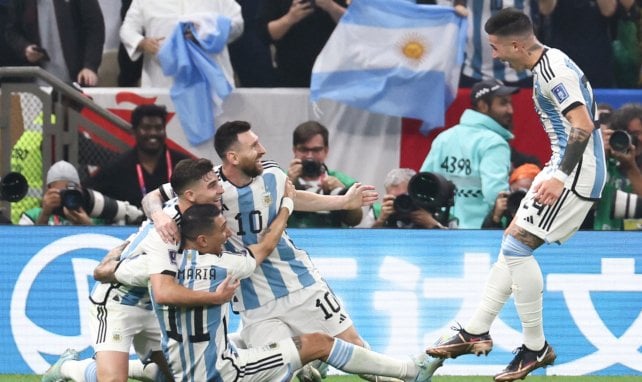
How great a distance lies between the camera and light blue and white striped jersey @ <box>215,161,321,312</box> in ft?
31.6

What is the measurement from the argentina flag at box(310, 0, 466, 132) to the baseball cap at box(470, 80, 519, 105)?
810 mm

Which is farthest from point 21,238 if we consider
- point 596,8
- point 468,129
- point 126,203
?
point 596,8

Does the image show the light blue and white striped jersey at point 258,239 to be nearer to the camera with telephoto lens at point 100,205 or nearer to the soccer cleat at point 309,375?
the soccer cleat at point 309,375

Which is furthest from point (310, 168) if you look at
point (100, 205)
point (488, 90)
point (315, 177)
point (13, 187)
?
point (13, 187)

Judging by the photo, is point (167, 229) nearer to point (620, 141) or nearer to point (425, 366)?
point (425, 366)

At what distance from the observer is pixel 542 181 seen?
362 inches

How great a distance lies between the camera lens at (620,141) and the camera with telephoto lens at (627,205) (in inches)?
12.8

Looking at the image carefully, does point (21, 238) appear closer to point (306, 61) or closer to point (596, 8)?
point (306, 61)

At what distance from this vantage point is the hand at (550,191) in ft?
29.9

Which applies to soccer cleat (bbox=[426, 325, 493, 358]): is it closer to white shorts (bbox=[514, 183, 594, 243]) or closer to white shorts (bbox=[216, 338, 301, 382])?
white shorts (bbox=[514, 183, 594, 243])

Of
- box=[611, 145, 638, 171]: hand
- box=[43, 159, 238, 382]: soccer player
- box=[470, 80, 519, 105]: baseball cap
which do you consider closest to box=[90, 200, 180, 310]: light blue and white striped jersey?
box=[43, 159, 238, 382]: soccer player

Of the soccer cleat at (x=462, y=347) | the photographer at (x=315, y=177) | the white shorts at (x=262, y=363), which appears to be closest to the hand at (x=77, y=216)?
the photographer at (x=315, y=177)

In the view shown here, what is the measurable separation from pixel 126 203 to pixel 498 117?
9.38ft

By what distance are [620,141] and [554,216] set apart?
2388 millimetres
